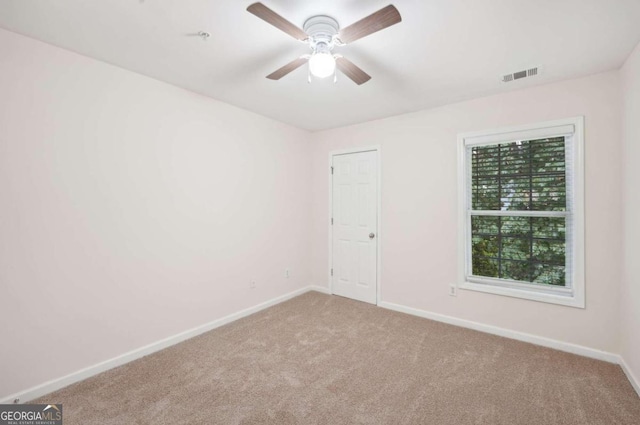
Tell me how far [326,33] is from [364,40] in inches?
13.8

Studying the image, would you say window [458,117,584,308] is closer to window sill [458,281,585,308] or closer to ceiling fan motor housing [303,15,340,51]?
window sill [458,281,585,308]

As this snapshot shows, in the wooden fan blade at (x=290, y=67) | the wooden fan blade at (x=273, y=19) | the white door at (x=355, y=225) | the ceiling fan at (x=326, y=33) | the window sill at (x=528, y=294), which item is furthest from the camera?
the white door at (x=355, y=225)

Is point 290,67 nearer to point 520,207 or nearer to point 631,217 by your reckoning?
point 520,207

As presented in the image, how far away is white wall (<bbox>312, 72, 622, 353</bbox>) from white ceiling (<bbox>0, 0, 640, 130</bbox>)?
0.26m

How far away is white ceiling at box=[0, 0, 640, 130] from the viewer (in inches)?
67.2

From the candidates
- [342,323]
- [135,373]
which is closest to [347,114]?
[342,323]

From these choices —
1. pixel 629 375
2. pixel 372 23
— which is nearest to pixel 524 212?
pixel 629 375

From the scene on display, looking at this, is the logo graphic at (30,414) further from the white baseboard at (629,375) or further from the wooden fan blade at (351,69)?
the white baseboard at (629,375)

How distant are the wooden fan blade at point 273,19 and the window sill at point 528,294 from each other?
9.72 ft

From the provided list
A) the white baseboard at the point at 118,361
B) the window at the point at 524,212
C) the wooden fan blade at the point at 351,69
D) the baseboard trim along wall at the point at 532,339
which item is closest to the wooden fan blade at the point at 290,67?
the wooden fan blade at the point at 351,69

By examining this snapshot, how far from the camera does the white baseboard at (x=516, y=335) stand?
252cm

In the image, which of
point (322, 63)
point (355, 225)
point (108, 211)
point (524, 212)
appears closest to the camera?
point (322, 63)

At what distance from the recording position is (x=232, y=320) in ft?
11.0

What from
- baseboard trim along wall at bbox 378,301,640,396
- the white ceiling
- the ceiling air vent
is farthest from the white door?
the ceiling air vent
